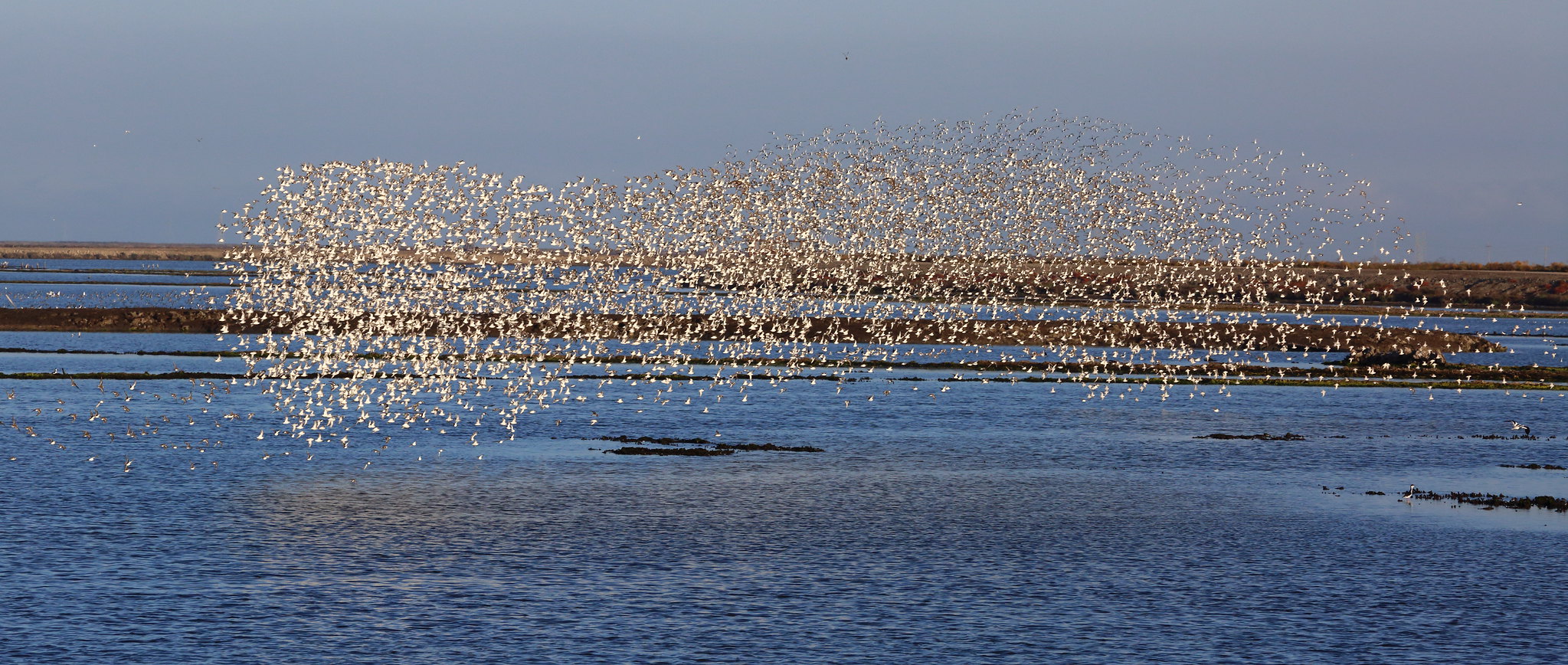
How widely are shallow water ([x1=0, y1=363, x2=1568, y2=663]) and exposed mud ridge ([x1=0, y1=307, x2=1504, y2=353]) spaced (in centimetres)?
3926

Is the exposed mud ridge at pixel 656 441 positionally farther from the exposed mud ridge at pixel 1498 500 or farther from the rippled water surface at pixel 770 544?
the exposed mud ridge at pixel 1498 500

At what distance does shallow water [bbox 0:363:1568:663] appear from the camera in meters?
19.8

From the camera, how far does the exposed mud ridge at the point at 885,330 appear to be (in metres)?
83.8

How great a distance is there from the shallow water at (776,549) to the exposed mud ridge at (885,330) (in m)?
39.3

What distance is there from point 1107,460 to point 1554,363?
47.0 m

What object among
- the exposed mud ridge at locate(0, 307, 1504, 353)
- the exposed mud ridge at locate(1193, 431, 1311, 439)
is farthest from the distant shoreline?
the exposed mud ridge at locate(1193, 431, 1311, 439)

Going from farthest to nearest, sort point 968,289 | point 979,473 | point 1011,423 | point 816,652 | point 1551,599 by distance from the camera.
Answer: point 968,289, point 1011,423, point 979,473, point 1551,599, point 816,652

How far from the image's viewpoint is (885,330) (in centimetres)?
8594

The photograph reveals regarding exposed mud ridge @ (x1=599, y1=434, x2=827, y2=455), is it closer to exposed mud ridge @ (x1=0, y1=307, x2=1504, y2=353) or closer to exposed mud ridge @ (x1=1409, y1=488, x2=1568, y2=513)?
exposed mud ridge @ (x1=1409, y1=488, x2=1568, y2=513)

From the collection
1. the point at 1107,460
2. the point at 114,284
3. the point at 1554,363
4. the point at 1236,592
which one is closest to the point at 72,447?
the point at 1107,460

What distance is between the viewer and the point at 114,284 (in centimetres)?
16962

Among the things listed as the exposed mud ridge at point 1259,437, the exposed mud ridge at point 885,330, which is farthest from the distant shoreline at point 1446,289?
the exposed mud ridge at point 1259,437

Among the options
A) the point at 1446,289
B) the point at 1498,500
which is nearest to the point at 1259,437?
the point at 1498,500

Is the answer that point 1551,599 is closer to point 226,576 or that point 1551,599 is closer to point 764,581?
point 764,581
